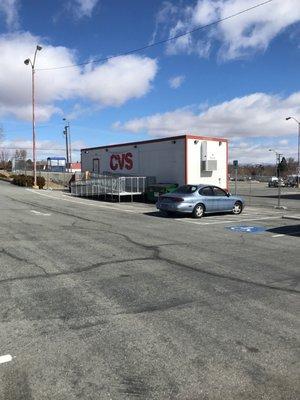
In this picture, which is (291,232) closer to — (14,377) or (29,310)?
(29,310)

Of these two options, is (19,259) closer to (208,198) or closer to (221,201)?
(208,198)

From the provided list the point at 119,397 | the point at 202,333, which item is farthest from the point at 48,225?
the point at 119,397

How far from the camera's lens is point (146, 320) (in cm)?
584

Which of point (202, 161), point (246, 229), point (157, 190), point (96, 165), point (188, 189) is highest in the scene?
point (202, 161)

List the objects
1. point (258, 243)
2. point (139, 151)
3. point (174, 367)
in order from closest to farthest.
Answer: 1. point (174, 367)
2. point (258, 243)
3. point (139, 151)

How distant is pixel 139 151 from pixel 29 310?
2663cm

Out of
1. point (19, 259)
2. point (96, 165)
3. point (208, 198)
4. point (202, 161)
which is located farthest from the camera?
point (96, 165)

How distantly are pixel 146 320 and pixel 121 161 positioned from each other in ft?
94.8

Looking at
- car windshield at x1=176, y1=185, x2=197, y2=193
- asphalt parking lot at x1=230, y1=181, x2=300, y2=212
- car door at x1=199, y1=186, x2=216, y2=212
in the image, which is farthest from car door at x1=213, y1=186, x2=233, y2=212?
asphalt parking lot at x1=230, y1=181, x2=300, y2=212

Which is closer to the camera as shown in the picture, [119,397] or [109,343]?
[119,397]

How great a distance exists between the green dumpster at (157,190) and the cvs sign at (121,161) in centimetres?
503

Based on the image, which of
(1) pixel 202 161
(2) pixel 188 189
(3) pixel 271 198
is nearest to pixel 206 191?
(2) pixel 188 189

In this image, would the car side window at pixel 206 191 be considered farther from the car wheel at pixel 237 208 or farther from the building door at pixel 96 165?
the building door at pixel 96 165

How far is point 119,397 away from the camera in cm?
395
